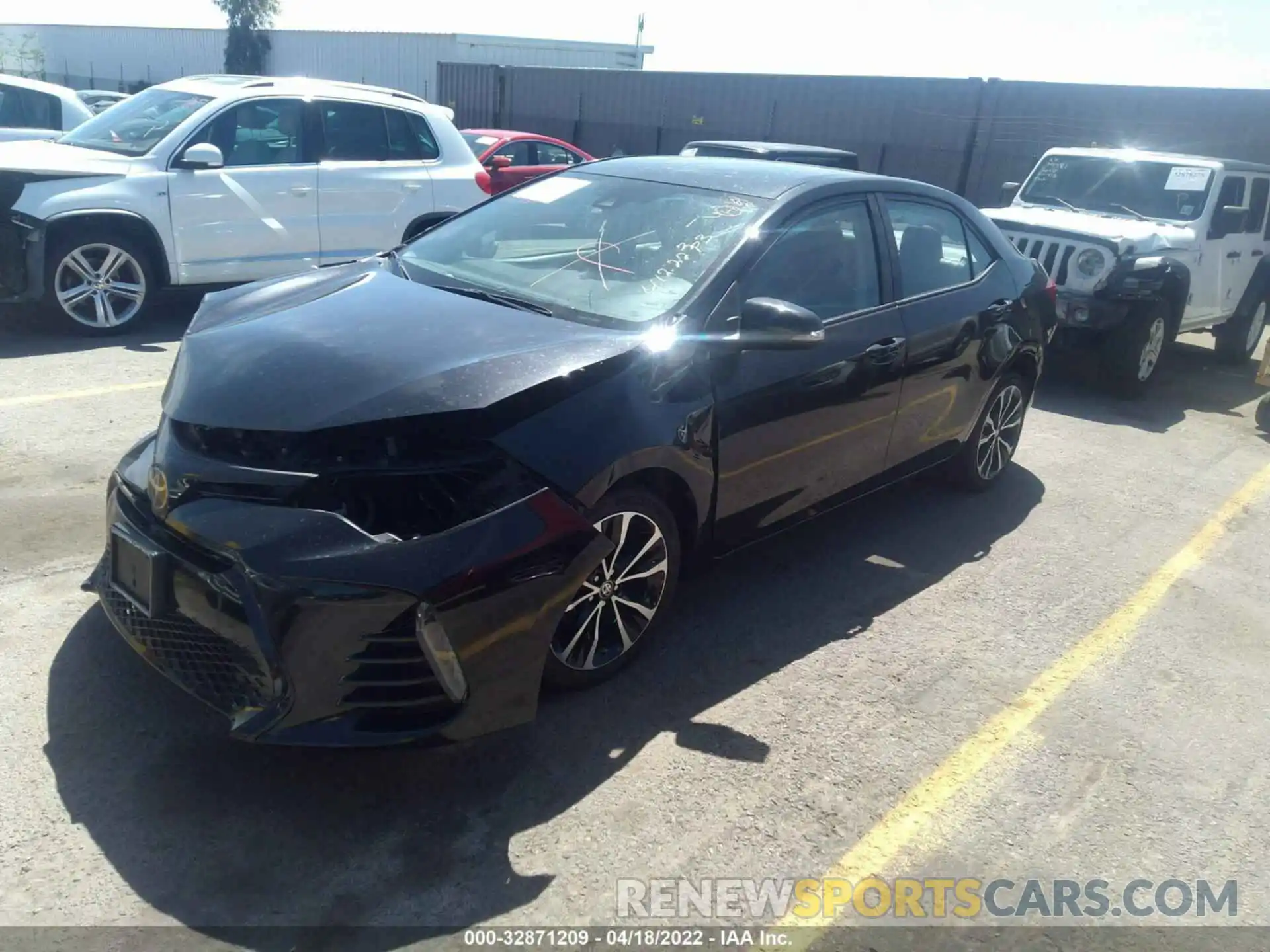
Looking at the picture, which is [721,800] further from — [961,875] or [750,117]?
[750,117]

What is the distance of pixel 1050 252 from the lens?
8.63 metres

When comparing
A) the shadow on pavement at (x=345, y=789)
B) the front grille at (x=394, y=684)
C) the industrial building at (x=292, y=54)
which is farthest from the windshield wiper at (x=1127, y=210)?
the industrial building at (x=292, y=54)

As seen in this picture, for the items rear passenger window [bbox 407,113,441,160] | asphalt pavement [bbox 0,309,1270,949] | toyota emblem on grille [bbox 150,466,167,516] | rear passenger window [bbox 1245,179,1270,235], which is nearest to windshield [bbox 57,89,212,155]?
rear passenger window [bbox 407,113,441,160]

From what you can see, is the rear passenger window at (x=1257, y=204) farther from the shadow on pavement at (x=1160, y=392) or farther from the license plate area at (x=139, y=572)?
the license plate area at (x=139, y=572)

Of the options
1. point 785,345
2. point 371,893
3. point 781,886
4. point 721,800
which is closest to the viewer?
point 371,893

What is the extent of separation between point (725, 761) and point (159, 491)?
6.24 ft

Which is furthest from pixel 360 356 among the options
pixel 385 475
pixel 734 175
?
pixel 734 175

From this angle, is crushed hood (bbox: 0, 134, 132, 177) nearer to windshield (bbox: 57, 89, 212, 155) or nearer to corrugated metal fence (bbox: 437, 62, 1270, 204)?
windshield (bbox: 57, 89, 212, 155)

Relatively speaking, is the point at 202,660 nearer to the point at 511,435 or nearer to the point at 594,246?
the point at 511,435

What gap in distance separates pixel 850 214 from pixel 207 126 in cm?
565

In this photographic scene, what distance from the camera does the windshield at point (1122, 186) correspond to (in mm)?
9109

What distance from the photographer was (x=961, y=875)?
2.88m

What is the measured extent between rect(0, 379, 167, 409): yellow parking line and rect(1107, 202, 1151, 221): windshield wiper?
8090 mm

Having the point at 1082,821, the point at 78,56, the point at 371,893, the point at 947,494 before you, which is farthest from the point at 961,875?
the point at 78,56
